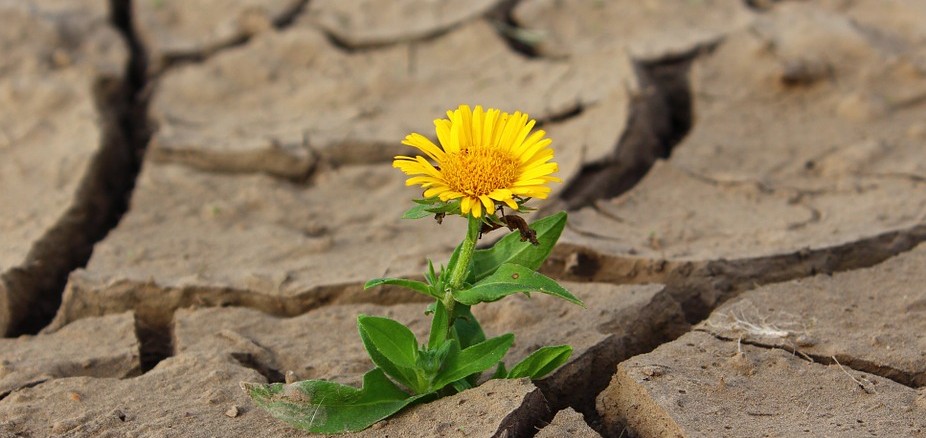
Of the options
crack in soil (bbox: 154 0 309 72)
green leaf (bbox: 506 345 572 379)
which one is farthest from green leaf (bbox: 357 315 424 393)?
crack in soil (bbox: 154 0 309 72)

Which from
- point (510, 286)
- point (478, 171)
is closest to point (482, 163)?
point (478, 171)

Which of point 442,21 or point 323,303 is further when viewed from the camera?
point 442,21

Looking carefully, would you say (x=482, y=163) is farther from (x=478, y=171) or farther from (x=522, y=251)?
(x=522, y=251)

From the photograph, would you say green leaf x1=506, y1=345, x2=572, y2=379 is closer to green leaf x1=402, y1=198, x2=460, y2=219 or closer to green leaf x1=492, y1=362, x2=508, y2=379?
green leaf x1=492, y1=362, x2=508, y2=379

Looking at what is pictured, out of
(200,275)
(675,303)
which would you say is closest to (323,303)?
(200,275)

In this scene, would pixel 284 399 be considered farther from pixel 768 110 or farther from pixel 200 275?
pixel 768 110

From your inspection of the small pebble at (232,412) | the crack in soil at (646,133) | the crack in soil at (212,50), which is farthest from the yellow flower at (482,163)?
the crack in soil at (212,50)
